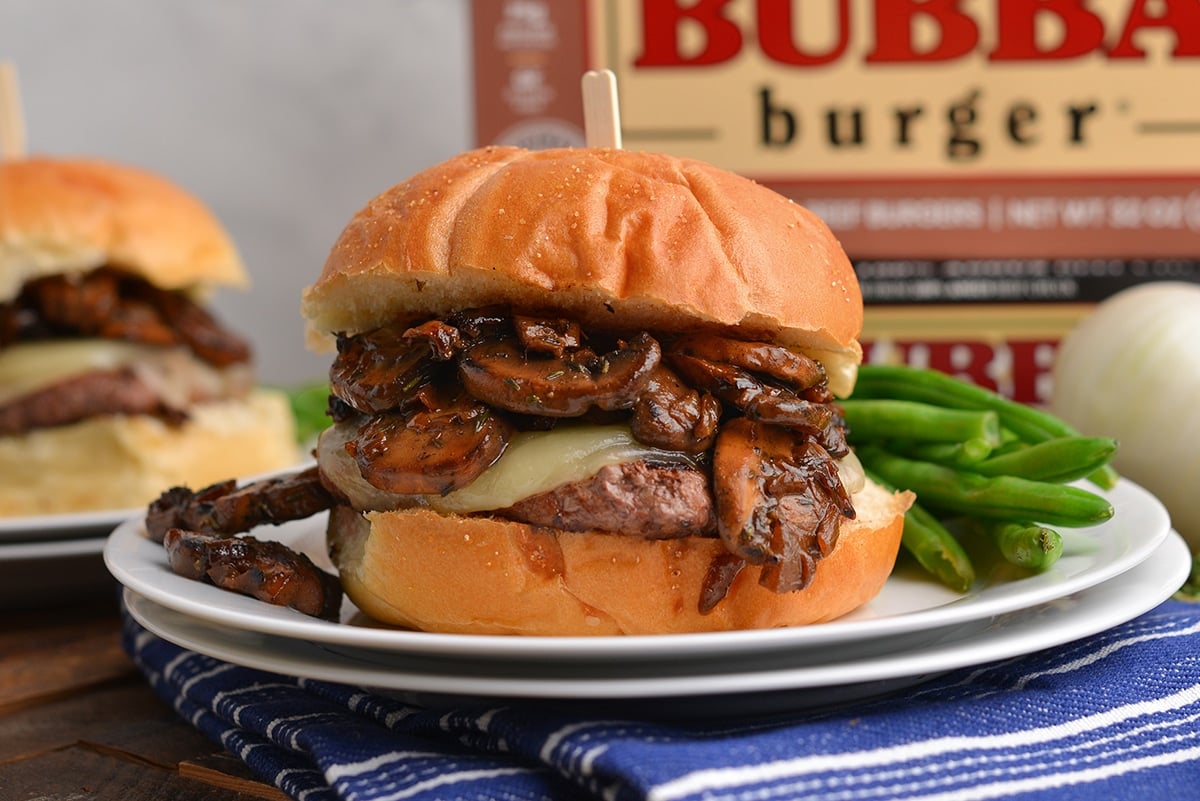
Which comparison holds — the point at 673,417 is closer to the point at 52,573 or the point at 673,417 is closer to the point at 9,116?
the point at 52,573

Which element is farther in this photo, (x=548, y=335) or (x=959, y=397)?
(x=959, y=397)

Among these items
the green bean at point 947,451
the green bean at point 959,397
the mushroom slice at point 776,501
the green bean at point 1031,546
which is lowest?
the green bean at point 1031,546

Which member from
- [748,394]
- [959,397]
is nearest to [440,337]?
[748,394]

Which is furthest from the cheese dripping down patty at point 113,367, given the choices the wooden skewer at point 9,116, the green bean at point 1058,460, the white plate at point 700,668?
the green bean at point 1058,460

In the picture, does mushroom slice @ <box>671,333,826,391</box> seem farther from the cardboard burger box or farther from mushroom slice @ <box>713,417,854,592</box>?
the cardboard burger box

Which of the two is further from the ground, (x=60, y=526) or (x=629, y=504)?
(x=629, y=504)

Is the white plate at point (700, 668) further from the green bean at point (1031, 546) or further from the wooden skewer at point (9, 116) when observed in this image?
the wooden skewer at point (9, 116)

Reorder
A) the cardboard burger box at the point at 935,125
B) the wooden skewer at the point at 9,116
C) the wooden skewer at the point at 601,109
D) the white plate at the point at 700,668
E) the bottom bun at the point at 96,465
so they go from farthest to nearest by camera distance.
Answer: the cardboard burger box at the point at 935,125 < the wooden skewer at the point at 9,116 < the bottom bun at the point at 96,465 < the wooden skewer at the point at 601,109 < the white plate at the point at 700,668
